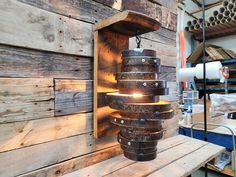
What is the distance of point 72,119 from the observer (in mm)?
828

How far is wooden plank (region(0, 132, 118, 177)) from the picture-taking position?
2.17ft

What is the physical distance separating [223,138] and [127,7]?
182cm

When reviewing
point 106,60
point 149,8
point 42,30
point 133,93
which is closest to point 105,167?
point 133,93

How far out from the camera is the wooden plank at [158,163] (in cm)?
79

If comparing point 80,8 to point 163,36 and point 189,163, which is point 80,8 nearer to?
point 163,36

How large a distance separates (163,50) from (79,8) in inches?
23.4

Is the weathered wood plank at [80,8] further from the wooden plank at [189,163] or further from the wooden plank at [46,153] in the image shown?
the wooden plank at [189,163]

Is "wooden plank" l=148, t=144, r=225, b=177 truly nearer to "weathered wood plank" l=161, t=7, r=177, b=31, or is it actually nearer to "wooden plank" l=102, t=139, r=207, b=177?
"wooden plank" l=102, t=139, r=207, b=177

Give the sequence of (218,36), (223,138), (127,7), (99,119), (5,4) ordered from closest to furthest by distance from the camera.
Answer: (5,4)
(99,119)
(127,7)
(223,138)
(218,36)

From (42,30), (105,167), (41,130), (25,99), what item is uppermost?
(42,30)

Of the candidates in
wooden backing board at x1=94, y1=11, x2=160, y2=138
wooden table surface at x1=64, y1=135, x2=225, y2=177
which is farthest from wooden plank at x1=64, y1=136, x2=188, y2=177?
wooden backing board at x1=94, y1=11, x2=160, y2=138

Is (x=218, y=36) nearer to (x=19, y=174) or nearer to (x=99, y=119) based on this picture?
(x=99, y=119)

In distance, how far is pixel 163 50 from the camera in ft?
4.03

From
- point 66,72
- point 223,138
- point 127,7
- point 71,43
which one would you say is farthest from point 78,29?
point 223,138
